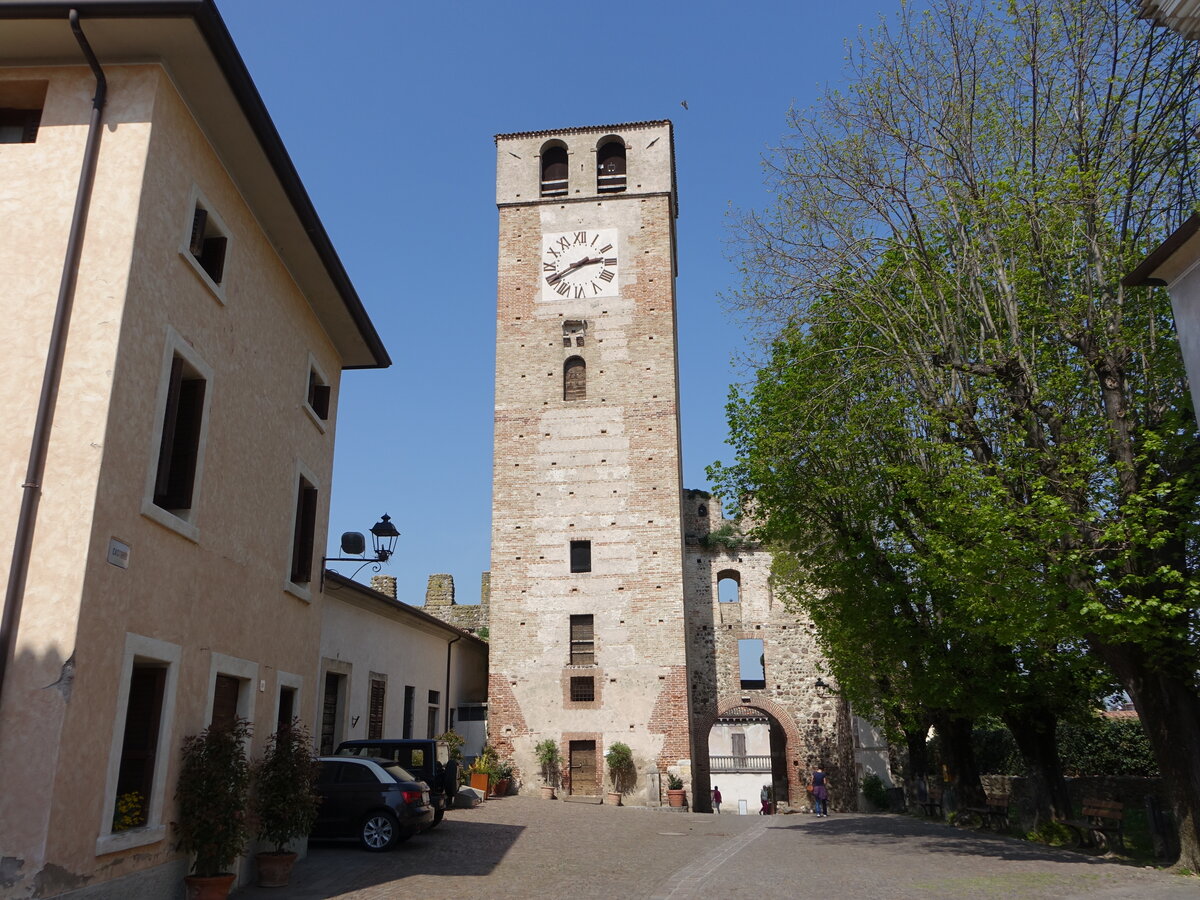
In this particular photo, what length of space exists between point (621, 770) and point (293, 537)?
50.1 feet

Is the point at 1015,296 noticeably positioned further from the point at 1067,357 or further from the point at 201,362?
the point at 201,362

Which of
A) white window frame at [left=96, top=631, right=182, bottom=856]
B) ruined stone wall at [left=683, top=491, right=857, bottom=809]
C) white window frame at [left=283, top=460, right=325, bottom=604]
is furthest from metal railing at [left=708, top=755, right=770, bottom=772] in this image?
white window frame at [left=96, top=631, right=182, bottom=856]

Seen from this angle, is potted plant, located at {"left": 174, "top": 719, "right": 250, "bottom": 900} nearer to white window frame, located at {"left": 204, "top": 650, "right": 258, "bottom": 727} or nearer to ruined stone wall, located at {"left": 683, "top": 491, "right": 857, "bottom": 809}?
white window frame, located at {"left": 204, "top": 650, "right": 258, "bottom": 727}

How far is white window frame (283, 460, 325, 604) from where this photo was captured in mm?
11758

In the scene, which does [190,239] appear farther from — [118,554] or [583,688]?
[583,688]

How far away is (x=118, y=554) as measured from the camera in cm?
738

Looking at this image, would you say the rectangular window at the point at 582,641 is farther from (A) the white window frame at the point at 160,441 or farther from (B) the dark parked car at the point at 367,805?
(A) the white window frame at the point at 160,441

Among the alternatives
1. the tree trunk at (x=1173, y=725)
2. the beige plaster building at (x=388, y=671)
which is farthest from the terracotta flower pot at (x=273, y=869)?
the tree trunk at (x=1173, y=725)

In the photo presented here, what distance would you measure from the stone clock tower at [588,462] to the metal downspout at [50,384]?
→ 1959 centimetres

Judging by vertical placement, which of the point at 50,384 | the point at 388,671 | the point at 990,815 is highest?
the point at 50,384

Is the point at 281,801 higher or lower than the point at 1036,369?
lower

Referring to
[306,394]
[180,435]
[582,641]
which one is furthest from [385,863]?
[582,641]

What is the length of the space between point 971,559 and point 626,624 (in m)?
15.3

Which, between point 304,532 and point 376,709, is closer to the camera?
point 304,532
